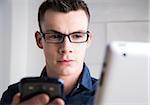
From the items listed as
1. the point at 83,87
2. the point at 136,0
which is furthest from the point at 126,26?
the point at 83,87

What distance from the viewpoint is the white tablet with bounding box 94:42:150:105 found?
1.22 feet

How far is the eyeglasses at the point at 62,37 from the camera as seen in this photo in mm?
720

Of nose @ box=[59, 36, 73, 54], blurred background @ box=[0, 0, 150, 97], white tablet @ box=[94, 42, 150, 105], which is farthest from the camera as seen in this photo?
blurred background @ box=[0, 0, 150, 97]

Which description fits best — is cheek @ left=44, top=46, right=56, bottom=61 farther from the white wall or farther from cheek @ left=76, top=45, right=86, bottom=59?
the white wall

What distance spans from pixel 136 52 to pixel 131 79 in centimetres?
4

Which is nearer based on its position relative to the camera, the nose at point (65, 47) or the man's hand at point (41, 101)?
the man's hand at point (41, 101)

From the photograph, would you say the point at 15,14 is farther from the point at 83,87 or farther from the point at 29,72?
the point at 83,87

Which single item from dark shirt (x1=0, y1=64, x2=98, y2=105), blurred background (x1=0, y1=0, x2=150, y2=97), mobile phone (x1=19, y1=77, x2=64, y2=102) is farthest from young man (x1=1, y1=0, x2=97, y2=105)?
blurred background (x1=0, y1=0, x2=150, y2=97)

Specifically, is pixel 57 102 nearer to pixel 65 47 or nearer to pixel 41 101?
pixel 41 101

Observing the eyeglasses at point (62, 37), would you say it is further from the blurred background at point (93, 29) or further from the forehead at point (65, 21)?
the blurred background at point (93, 29)

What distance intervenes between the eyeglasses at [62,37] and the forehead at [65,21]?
0.04 feet

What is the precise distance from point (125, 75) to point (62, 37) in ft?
1.20

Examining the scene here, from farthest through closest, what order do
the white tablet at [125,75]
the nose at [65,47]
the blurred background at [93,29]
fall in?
the blurred background at [93,29]
the nose at [65,47]
the white tablet at [125,75]

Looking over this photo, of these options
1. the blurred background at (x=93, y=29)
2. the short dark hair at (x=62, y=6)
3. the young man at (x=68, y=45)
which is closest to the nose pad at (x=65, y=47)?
the young man at (x=68, y=45)
